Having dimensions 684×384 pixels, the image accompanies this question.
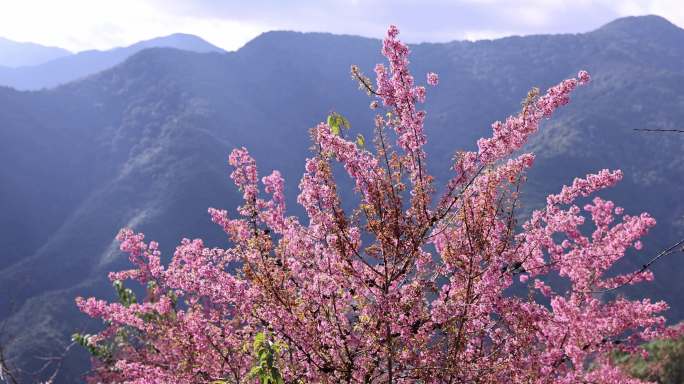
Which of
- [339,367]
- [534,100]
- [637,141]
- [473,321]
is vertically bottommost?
[339,367]

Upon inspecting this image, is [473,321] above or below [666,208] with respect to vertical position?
below

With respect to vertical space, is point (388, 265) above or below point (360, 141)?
below

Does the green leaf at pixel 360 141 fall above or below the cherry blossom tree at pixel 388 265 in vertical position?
above

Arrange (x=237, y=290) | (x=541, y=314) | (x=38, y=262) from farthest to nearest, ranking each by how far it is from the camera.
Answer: (x=38, y=262) → (x=541, y=314) → (x=237, y=290)

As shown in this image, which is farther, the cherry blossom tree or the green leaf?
the green leaf

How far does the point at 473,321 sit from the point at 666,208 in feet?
595

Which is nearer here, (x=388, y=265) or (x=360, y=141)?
(x=388, y=265)

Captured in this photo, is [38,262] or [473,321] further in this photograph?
[38,262]

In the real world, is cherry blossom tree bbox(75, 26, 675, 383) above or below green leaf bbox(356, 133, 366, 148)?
below

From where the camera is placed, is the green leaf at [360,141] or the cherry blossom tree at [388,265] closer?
the cherry blossom tree at [388,265]

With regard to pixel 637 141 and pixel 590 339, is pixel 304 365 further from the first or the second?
pixel 637 141

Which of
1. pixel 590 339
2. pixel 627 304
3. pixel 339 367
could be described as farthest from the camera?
pixel 627 304

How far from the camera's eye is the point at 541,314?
20.7ft

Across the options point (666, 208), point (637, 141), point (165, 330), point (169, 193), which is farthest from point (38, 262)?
point (637, 141)
